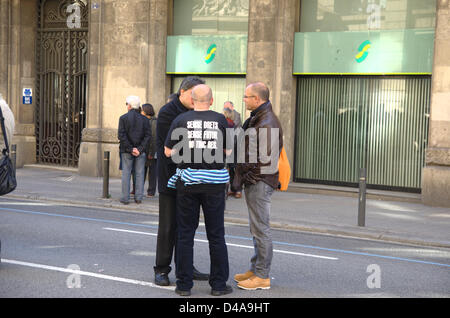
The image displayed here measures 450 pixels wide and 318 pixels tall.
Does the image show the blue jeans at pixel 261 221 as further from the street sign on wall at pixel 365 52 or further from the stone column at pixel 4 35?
the stone column at pixel 4 35

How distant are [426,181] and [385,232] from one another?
3.74 metres

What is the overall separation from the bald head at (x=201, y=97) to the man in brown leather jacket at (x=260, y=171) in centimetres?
56

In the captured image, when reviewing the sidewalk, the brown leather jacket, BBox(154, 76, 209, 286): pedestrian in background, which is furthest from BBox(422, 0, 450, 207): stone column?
BBox(154, 76, 209, 286): pedestrian in background

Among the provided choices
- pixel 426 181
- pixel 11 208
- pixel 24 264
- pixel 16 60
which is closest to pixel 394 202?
pixel 426 181

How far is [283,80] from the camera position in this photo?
14.7 m

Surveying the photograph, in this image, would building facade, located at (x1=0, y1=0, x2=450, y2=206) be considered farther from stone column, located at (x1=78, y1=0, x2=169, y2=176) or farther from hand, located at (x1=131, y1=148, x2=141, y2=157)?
hand, located at (x1=131, y1=148, x2=141, y2=157)

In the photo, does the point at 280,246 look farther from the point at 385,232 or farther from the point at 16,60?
the point at 16,60

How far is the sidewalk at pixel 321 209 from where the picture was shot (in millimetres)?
9719

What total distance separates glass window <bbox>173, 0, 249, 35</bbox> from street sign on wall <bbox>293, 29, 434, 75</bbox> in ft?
5.57

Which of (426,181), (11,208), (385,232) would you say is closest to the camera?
(385,232)

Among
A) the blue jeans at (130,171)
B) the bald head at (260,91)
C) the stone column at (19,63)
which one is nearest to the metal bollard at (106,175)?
the blue jeans at (130,171)

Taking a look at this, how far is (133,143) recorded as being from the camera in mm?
11719

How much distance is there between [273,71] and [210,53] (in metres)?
1.99
